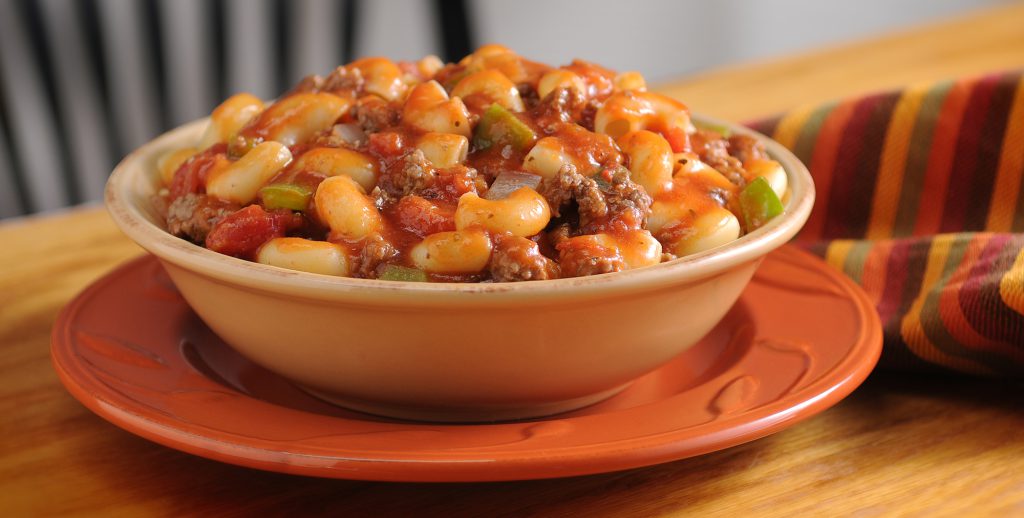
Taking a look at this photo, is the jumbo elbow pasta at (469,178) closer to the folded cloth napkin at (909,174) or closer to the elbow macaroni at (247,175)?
Result: the elbow macaroni at (247,175)

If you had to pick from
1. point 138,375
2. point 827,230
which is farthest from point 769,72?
point 138,375

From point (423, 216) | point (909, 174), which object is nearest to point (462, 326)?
point (423, 216)

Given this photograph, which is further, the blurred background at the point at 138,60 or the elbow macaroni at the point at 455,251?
the blurred background at the point at 138,60

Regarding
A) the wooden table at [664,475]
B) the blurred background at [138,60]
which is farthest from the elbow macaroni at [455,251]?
the blurred background at [138,60]

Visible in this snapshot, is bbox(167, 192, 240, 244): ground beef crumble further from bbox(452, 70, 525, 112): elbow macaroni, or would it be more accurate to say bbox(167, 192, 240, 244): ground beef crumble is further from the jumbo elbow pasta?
bbox(452, 70, 525, 112): elbow macaroni

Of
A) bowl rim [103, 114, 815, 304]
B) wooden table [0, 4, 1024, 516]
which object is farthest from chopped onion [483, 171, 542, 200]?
wooden table [0, 4, 1024, 516]

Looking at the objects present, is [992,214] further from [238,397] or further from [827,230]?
[238,397]
